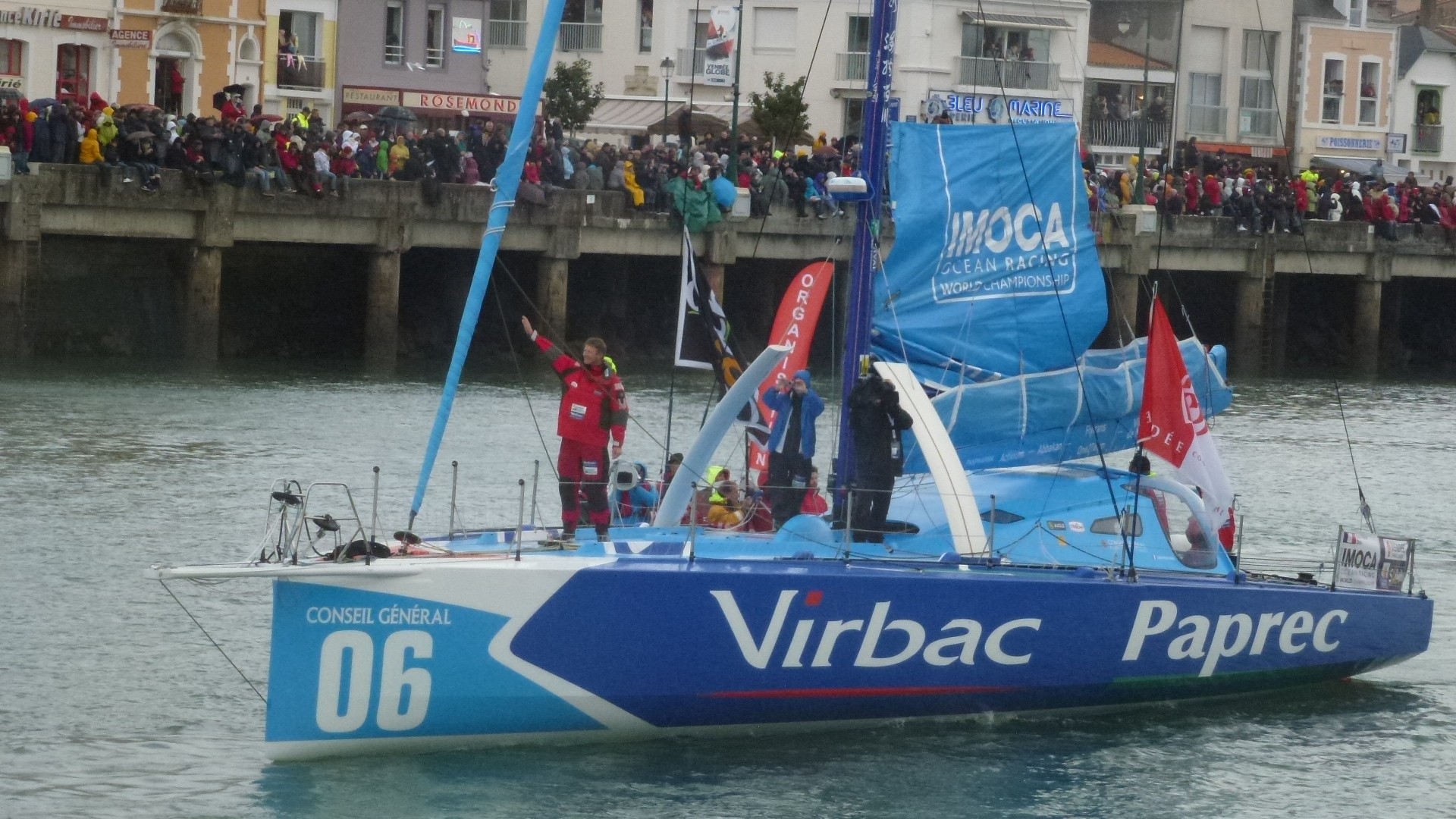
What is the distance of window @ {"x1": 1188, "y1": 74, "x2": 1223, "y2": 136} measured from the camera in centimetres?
5494

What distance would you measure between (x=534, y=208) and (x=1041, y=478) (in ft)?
65.1

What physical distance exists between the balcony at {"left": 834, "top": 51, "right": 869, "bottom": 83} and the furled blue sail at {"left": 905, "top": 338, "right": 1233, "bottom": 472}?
35250mm

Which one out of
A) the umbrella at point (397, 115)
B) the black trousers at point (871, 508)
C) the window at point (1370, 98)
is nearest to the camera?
the black trousers at point (871, 508)

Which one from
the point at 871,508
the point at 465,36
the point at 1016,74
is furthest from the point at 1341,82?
the point at 871,508

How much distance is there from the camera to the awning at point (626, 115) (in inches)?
1884

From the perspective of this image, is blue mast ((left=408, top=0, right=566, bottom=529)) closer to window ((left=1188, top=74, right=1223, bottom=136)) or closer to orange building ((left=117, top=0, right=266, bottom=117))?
orange building ((left=117, top=0, right=266, bottom=117))

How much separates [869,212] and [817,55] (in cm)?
3801

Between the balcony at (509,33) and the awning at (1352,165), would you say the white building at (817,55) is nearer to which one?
the balcony at (509,33)

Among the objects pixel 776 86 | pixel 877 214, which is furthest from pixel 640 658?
pixel 776 86

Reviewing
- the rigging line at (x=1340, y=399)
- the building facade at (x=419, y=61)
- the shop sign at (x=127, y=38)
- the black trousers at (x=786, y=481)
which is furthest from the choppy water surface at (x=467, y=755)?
the building facade at (x=419, y=61)

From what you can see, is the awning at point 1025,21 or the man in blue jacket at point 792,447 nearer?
the man in blue jacket at point 792,447

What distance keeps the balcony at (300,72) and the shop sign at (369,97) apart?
137 cm

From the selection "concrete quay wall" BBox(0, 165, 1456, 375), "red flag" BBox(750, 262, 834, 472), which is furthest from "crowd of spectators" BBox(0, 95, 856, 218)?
"red flag" BBox(750, 262, 834, 472)

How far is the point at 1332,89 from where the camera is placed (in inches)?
2224
